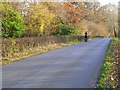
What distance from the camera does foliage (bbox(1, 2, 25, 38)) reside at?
27.2 m

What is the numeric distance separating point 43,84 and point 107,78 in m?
2.40

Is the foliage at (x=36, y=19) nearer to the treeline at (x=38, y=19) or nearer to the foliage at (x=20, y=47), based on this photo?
the treeline at (x=38, y=19)

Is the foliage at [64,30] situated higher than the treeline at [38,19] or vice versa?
the treeline at [38,19]

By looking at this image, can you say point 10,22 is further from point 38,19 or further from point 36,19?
point 38,19

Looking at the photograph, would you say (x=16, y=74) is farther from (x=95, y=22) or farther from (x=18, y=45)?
(x=95, y=22)

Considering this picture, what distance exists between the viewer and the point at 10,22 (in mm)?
28094

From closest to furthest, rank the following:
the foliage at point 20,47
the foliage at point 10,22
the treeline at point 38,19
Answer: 1. the foliage at point 20,47
2. the foliage at point 10,22
3. the treeline at point 38,19

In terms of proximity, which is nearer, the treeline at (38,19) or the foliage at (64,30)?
the treeline at (38,19)

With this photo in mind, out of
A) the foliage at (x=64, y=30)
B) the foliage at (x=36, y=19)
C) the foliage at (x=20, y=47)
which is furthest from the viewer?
the foliage at (x=64, y=30)

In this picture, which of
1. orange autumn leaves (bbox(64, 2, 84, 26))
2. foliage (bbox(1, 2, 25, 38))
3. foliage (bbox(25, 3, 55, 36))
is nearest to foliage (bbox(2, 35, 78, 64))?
foliage (bbox(25, 3, 55, 36))

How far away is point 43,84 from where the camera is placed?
1001 centimetres

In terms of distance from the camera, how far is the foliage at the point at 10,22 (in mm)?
27188

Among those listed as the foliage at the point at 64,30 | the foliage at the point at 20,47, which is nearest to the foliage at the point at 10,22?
the foliage at the point at 20,47

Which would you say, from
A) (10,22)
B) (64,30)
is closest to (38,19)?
(10,22)
